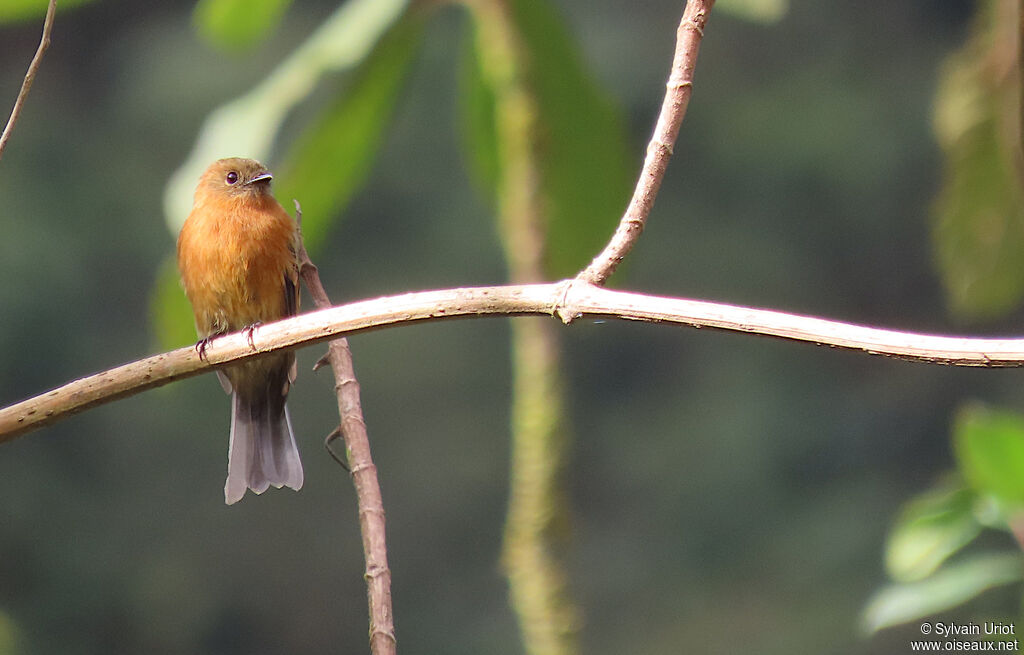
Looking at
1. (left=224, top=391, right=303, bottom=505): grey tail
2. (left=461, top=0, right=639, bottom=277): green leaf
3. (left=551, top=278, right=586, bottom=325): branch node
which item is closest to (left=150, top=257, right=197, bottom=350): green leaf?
(left=224, top=391, right=303, bottom=505): grey tail

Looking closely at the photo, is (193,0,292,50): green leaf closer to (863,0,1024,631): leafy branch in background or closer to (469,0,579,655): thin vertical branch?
(469,0,579,655): thin vertical branch

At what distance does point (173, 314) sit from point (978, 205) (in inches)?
63.8

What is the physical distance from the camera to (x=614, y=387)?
7340mm

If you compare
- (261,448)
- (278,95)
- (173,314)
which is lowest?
(261,448)

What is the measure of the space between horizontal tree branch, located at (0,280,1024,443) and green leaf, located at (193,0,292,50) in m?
0.82

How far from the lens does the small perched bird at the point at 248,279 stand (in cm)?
199

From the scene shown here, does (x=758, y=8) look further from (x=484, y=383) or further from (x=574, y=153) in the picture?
(x=484, y=383)

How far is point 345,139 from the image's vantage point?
6.53 ft

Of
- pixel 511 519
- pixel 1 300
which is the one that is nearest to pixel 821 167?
pixel 1 300

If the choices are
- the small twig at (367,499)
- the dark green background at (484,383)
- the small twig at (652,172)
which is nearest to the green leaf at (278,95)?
the small twig at (367,499)

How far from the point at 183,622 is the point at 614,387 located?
293 centimetres

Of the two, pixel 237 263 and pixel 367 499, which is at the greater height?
pixel 237 263

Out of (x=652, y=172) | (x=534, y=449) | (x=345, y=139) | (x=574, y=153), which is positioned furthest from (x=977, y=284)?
(x=652, y=172)

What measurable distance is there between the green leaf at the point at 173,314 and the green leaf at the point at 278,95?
0.13m
